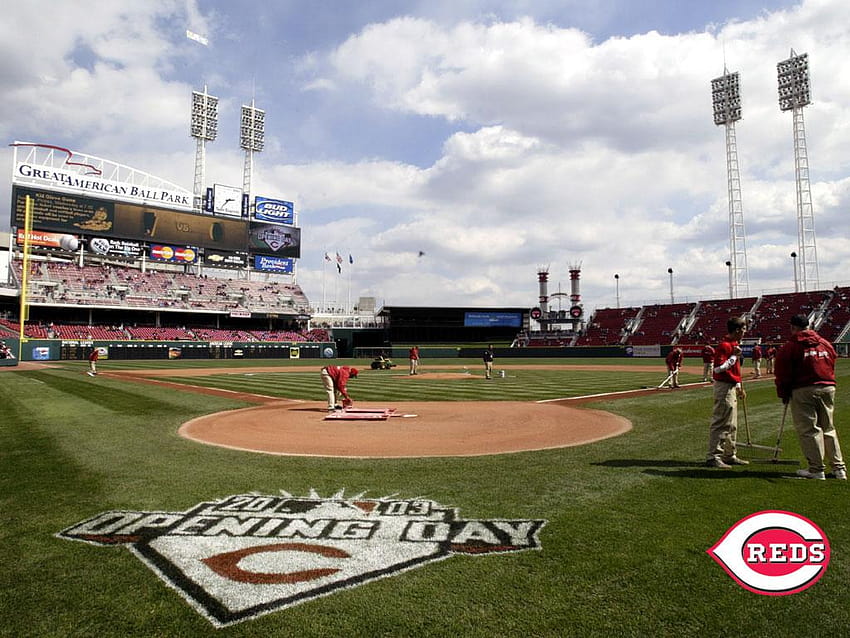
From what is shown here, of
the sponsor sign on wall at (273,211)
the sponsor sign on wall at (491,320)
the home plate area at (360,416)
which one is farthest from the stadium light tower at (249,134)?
the home plate area at (360,416)

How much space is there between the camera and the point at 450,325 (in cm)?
7625

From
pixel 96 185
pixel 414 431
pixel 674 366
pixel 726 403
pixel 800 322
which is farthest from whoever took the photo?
pixel 96 185

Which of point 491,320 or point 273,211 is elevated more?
point 273,211

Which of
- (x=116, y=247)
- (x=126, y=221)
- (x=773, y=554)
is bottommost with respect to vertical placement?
(x=773, y=554)

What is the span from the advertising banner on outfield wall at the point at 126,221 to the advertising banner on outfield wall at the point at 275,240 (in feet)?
4.52

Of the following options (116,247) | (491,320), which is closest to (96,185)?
(116,247)

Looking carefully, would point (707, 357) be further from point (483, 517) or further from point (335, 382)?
point (483, 517)

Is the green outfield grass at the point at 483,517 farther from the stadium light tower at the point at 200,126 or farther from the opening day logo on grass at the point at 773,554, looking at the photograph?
the stadium light tower at the point at 200,126

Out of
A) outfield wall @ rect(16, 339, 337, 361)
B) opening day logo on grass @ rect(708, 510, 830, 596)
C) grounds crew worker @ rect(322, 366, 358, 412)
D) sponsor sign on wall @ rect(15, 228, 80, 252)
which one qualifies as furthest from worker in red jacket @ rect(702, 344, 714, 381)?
sponsor sign on wall @ rect(15, 228, 80, 252)

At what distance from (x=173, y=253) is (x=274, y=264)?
44.2 feet

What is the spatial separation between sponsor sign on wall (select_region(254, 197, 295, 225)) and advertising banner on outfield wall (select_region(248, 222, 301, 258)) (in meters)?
1.06

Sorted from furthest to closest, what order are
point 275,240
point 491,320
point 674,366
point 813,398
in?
point 491,320 → point 275,240 → point 674,366 → point 813,398

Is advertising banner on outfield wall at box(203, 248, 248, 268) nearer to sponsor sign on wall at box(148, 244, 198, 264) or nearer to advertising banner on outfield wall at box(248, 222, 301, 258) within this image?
sponsor sign on wall at box(148, 244, 198, 264)

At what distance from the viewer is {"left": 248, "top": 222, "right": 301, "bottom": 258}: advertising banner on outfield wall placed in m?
72.4
